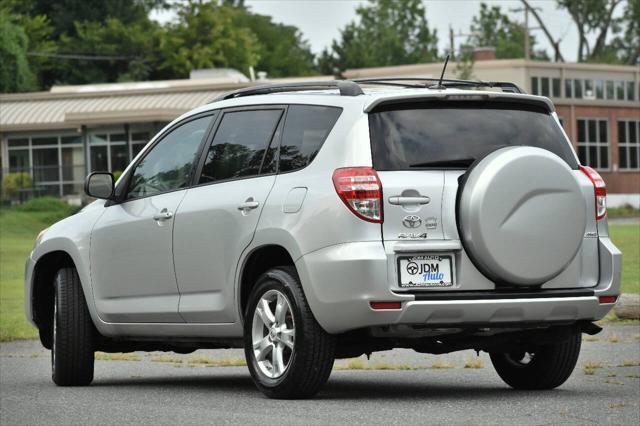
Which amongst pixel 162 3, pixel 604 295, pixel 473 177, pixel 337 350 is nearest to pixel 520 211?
pixel 473 177

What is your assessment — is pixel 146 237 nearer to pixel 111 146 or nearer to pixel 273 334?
pixel 273 334

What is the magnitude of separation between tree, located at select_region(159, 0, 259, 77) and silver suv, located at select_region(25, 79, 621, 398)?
79573mm

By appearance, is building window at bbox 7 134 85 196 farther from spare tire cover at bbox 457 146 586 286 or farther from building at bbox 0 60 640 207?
spare tire cover at bbox 457 146 586 286

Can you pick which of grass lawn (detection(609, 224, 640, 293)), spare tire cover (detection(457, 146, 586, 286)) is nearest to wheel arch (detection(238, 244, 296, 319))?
spare tire cover (detection(457, 146, 586, 286))

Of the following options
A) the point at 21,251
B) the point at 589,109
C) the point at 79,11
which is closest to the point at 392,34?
the point at 79,11

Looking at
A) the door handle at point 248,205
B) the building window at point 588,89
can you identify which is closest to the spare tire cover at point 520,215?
the door handle at point 248,205

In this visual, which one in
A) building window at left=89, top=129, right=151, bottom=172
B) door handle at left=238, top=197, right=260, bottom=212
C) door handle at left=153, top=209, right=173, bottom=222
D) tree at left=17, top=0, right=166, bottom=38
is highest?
tree at left=17, top=0, right=166, bottom=38

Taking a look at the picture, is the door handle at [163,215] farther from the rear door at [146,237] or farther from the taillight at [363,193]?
the taillight at [363,193]

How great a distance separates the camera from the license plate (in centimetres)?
864

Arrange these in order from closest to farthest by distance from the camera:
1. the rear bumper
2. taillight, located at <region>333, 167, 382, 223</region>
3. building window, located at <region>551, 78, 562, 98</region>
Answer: the rear bumper, taillight, located at <region>333, 167, 382, 223</region>, building window, located at <region>551, 78, 562, 98</region>

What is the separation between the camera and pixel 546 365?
9969mm

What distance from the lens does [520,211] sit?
28.6 feet

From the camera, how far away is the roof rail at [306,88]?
9.27 metres

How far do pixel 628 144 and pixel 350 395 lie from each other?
6384 centimetres
